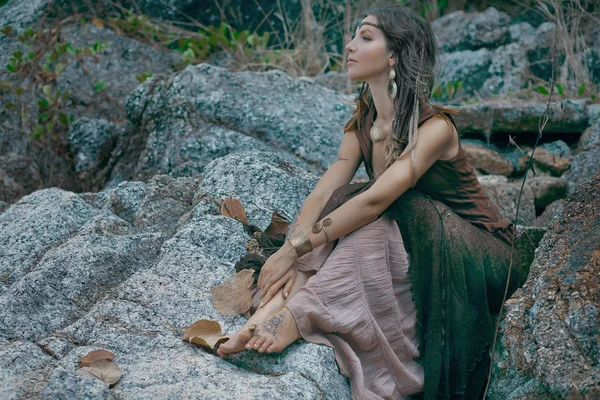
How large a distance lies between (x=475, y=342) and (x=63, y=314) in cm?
160

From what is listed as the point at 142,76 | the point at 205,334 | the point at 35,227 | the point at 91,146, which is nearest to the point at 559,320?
the point at 205,334

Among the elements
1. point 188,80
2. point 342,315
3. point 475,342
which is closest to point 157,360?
point 342,315

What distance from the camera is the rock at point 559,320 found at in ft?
8.86

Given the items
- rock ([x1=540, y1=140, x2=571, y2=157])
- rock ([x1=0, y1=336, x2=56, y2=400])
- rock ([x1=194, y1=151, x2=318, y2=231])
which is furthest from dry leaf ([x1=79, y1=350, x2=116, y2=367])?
rock ([x1=540, y1=140, x2=571, y2=157])

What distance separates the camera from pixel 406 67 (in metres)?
3.42

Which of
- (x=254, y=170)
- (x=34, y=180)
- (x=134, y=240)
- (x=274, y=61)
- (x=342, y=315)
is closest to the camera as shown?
(x=342, y=315)

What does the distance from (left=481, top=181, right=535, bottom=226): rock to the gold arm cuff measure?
179 cm

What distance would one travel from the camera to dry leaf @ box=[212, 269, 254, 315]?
10.6ft

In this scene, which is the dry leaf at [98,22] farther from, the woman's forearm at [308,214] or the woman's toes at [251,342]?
the woman's toes at [251,342]

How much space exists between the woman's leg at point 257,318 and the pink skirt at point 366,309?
57 mm

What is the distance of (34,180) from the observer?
5512 millimetres

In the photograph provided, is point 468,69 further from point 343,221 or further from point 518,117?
point 343,221

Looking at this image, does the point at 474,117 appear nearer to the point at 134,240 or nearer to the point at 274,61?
the point at 274,61

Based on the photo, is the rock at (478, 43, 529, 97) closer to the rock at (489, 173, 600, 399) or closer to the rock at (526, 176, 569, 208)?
the rock at (526, 176, 569, 208)
